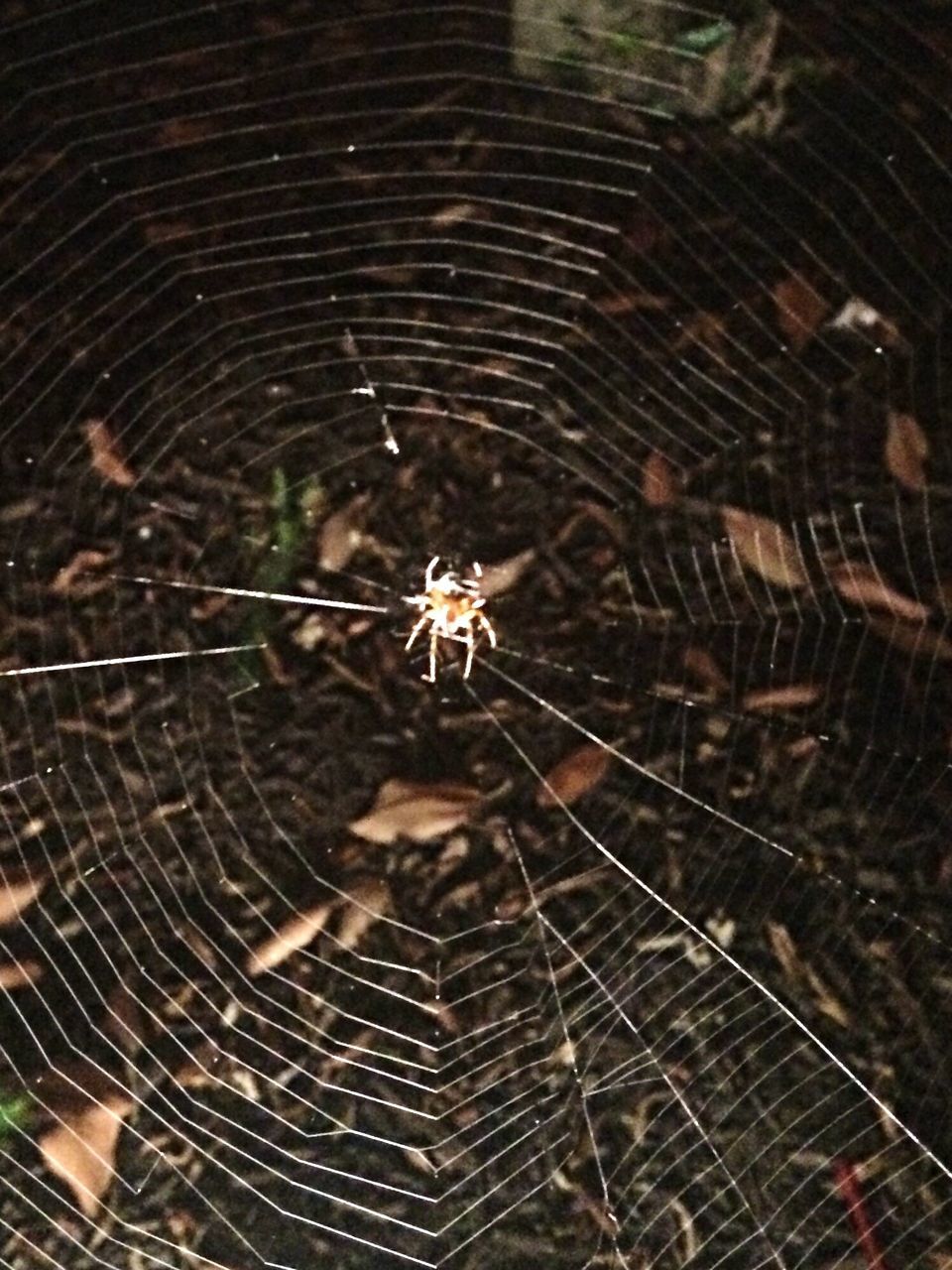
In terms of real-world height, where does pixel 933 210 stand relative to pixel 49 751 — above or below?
above

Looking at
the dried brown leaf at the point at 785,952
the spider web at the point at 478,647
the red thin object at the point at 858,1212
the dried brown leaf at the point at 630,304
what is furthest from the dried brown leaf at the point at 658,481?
the red thin object at the point at 858,1212

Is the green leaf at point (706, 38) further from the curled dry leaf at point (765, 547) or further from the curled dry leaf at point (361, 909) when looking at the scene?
the curled dry leaf at point (361, 909)

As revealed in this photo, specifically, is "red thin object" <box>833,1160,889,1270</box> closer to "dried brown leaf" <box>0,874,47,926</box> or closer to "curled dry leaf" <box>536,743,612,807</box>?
"curled dry leaf" <box>536,743,612,807</box>

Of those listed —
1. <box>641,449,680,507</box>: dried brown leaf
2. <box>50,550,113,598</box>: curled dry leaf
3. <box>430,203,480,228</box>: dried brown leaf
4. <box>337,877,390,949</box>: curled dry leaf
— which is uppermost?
<box>430,203,480,228</box>: dried brown leaf

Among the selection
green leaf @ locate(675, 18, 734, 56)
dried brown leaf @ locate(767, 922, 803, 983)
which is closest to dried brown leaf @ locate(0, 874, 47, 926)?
dried brown leaf @ locate(767, 922, 803, 983)

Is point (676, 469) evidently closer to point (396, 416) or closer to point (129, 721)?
point (396, 416)

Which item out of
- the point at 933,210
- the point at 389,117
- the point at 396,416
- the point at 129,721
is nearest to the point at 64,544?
the point at 129,721
